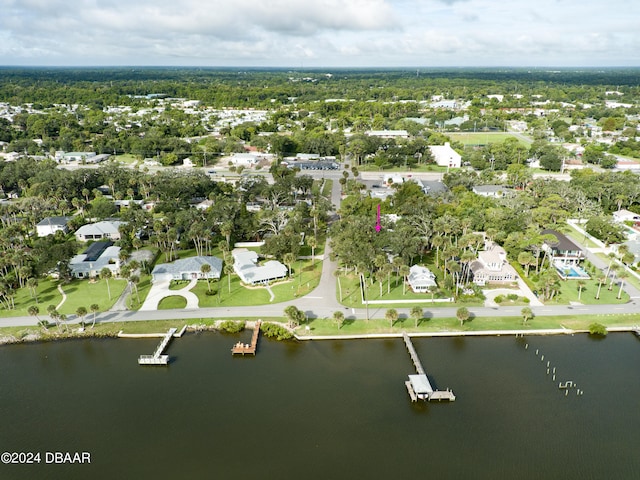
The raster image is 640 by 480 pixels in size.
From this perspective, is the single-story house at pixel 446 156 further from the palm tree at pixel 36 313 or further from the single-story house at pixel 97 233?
the palm tree at pixel 36 313

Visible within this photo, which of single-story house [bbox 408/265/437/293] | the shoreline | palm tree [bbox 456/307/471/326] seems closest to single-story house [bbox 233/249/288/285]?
the shoreline

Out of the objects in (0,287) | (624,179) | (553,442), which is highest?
(624,179)

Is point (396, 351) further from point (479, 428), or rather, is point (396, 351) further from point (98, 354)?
point (98, 354)

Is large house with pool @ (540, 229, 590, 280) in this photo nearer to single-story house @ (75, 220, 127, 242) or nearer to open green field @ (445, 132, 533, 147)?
single-story house @ (75, 220, 127, 242)

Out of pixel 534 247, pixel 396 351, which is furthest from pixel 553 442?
pixel 534 247

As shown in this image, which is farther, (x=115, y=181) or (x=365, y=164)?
(x=365, y=164)

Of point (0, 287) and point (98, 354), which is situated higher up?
point (0, 287)

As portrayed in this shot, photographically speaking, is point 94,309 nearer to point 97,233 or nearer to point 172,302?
point 172,302

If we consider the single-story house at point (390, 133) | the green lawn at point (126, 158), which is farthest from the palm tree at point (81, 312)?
the single-story house at point (390, 133)
